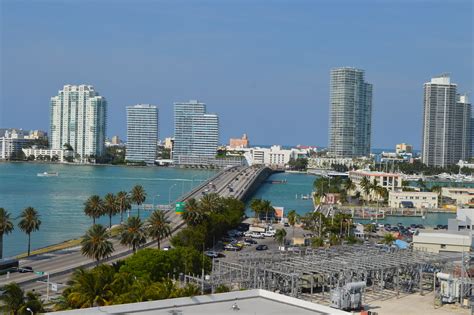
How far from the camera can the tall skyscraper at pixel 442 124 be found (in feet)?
364

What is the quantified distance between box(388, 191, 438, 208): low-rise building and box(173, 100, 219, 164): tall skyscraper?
6028 cm

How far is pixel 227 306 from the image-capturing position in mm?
10766

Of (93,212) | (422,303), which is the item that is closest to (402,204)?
(93,212)

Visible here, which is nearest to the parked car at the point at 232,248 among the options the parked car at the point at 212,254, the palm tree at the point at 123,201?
the parked car at the point at 212,254

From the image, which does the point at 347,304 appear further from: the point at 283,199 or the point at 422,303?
the point at 283,199

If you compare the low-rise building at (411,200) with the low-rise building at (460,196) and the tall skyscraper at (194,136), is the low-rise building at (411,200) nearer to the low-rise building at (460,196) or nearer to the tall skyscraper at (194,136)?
the low-rise building at (460,196)

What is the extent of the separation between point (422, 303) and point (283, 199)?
3876 cm

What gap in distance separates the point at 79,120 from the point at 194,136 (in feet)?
55.2

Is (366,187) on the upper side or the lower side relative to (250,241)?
upper

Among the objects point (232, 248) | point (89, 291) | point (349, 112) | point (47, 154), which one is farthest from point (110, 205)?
point (349, 112)

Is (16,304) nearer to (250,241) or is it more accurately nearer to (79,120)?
(250,241)

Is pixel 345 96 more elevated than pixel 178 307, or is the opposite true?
pixel 345 96

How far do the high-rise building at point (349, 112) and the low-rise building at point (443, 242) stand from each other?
100236 millimetres

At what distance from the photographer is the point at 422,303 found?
54.9 ft
